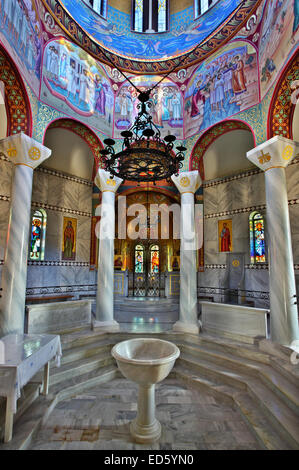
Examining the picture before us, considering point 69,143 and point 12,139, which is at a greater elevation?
point 69,143

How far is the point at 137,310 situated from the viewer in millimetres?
11219

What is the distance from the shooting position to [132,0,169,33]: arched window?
10586 millimetres

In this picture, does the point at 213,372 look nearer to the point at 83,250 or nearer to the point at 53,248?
the point at 83,250

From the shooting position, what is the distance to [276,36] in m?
Answer: 6.20

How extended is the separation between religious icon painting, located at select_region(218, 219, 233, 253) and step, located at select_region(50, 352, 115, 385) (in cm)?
734

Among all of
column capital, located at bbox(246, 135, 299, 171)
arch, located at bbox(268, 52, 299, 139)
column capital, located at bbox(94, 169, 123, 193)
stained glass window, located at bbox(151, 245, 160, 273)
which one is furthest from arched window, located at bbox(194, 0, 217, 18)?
stained glass window, located at bbox(151, 245, 160, 273)

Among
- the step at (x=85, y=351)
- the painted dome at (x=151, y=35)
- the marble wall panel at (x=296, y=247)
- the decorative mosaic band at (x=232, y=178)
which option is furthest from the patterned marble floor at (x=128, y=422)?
the painted dome at (x=151, y=35)

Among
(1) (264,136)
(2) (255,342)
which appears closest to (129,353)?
(2) (255,342)

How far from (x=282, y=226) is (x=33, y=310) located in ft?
22.8

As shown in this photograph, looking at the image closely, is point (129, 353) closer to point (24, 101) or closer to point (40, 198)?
point (24, 101)

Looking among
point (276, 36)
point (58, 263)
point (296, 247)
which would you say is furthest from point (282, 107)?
point (58, 263)

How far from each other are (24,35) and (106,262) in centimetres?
675

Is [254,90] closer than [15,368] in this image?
No

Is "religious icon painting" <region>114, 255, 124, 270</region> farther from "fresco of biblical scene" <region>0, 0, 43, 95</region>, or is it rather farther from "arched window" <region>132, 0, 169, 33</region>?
"arched window" <region>132, 0, 169, 33</region>
